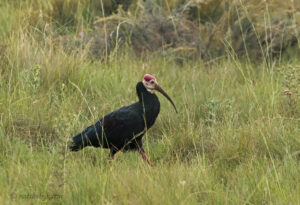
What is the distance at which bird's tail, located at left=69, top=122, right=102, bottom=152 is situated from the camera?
471cm

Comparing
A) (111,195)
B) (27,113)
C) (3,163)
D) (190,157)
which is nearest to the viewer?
(111,195)

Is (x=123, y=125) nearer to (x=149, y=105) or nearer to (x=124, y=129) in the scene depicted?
(x=124, y=129)

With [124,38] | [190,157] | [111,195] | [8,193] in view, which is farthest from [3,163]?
[124,38]

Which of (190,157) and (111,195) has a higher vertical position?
(111,195)

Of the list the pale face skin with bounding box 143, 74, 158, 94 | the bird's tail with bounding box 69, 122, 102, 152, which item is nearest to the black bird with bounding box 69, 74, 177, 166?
the bird's tail with bounding box 69, 122, 102, 152

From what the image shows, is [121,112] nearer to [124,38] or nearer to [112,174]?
[112,174]

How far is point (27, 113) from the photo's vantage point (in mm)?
5289

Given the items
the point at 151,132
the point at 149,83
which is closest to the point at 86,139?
the point at 149,83

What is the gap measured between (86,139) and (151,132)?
2.88ft

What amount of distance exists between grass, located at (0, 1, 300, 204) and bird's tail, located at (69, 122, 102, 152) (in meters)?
0.10

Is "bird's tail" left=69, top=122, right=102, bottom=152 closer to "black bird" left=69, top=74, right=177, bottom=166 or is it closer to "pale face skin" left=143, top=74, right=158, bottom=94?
"black bird" left=69, top=74, right=177, bottom=166

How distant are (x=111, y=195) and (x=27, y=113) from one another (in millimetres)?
1954

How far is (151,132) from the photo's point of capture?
5461 millimetres

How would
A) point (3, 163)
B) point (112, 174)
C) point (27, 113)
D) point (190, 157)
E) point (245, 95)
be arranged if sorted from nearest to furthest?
Answer: 1. point (112, 174)
2. point (3, 163)
3. point (190, 157)
4. point (27, 113)
5. point (245, 95)
